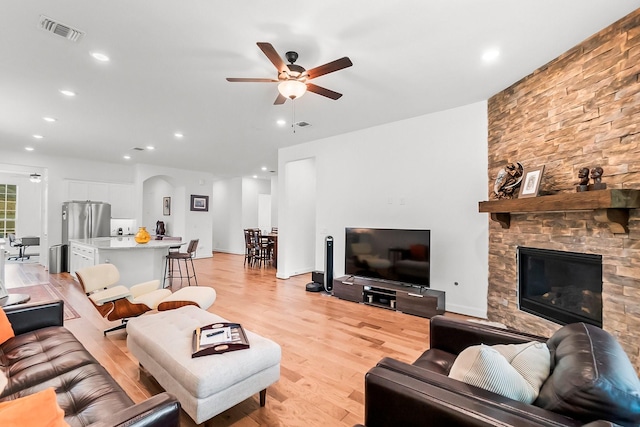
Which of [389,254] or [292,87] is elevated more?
[292,87]

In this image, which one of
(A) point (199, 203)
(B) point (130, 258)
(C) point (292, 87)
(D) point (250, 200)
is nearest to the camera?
(C) point (292, 87)

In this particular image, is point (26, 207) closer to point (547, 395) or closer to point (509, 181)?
point (509, 181)

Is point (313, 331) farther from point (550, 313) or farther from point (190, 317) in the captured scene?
point (550, 313)

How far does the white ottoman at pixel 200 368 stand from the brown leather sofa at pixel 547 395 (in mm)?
861

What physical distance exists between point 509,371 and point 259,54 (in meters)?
2.90

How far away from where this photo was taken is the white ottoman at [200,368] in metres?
1.67

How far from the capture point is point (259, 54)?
2699mm

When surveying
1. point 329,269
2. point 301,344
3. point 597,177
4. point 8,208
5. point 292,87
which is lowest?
point 301,344

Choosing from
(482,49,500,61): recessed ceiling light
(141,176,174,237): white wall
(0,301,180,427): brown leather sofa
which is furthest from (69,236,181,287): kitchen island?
(482,49,500,61): recessed ceiling light

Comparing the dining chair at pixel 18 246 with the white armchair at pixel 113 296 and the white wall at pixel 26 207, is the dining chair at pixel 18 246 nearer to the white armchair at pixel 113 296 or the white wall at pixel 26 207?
the white wall at pixel 26 207

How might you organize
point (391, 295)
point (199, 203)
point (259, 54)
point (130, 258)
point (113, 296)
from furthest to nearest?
point (199, 203) < point (130, 258) < point (391, 295) < point (113, 296) < point (259, 54)

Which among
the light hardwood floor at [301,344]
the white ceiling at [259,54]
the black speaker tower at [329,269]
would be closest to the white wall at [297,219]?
the light hardwood floor at [301,344]

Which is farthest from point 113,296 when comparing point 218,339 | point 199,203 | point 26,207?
point 26,207

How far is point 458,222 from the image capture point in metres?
4.01
